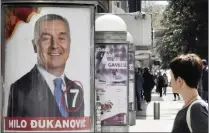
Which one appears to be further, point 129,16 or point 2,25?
Result: point 129,16

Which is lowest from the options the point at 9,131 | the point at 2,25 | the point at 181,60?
the point at 9,131

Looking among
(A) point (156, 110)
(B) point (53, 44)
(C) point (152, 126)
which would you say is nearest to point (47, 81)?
(B) point (53, 44)

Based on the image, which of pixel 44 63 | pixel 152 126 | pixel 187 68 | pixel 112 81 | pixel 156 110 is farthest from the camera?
pixel 156 110

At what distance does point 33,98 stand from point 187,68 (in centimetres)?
567

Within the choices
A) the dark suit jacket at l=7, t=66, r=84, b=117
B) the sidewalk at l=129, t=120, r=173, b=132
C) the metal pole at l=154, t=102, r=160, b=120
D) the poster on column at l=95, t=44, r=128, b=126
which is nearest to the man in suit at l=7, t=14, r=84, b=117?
the dark suit jacket at l=7, t=66, r=84, b=117

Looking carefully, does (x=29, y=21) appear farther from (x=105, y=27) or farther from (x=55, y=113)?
(x=105, y=27)

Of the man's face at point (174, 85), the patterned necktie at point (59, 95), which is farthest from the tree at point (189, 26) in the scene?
the man's face at point (174, 85)

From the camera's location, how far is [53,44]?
948cm

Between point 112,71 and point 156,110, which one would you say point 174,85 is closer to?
point 112,71

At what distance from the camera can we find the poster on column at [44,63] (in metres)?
9.44

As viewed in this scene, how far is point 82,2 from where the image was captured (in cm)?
942

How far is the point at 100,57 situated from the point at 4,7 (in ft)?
12.0

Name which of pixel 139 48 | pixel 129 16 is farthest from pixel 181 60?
pixel 139 48

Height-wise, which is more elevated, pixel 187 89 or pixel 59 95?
pixel 187 89
